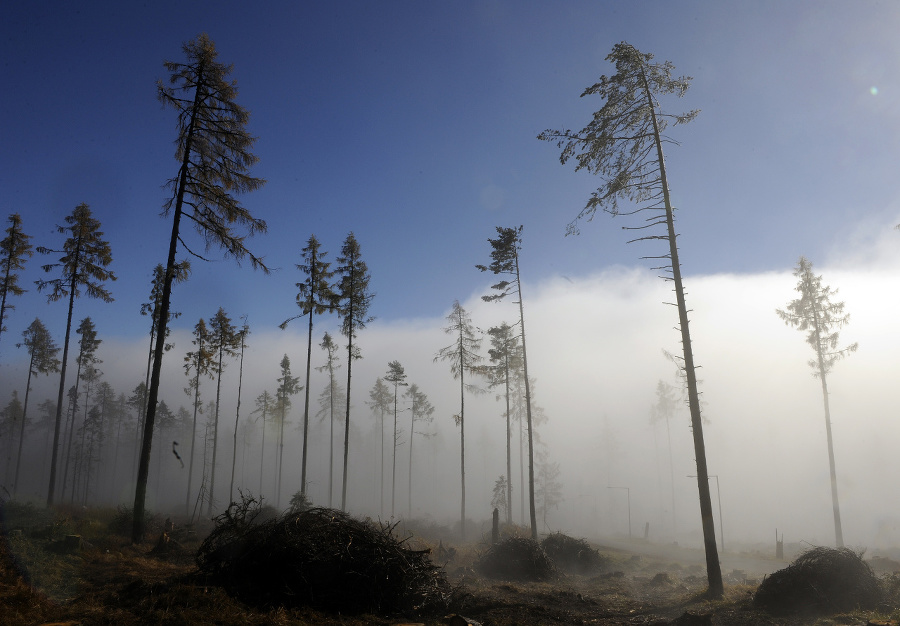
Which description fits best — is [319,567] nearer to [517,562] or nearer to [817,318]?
[517,562]

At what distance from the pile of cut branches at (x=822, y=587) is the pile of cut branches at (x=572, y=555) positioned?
1205cm

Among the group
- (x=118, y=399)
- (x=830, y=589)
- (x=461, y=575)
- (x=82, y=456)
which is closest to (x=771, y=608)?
(x=830, y=589)

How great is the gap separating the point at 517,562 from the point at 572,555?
533 centimetres

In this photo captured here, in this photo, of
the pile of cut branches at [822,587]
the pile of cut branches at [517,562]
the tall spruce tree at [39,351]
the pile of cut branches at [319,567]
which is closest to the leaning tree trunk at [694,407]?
the pile of cut branches at [822,587]

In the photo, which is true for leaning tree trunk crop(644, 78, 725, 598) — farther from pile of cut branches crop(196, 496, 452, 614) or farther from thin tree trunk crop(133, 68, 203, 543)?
thin tree trunk crop(133, 68, 203, 543)

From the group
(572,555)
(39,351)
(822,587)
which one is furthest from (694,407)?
(39,351)

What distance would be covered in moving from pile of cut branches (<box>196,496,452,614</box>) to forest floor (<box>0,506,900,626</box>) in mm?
335

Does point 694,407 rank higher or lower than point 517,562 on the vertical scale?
higher

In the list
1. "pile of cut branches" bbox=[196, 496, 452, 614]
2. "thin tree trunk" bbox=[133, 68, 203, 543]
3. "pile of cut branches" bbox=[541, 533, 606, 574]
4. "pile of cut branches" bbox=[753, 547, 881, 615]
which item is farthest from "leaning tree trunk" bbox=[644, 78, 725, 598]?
"thin tree trunk" bbox=[133, 68, 203, 543]

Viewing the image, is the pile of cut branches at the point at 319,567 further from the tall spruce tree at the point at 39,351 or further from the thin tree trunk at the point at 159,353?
the tall spruce tree at the point at 39,351

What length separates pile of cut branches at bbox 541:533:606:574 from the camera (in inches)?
842

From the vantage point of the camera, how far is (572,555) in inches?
866

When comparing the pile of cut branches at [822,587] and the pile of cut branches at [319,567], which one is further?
the pile of cut branches at [822,587]

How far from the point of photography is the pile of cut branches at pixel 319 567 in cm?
820
